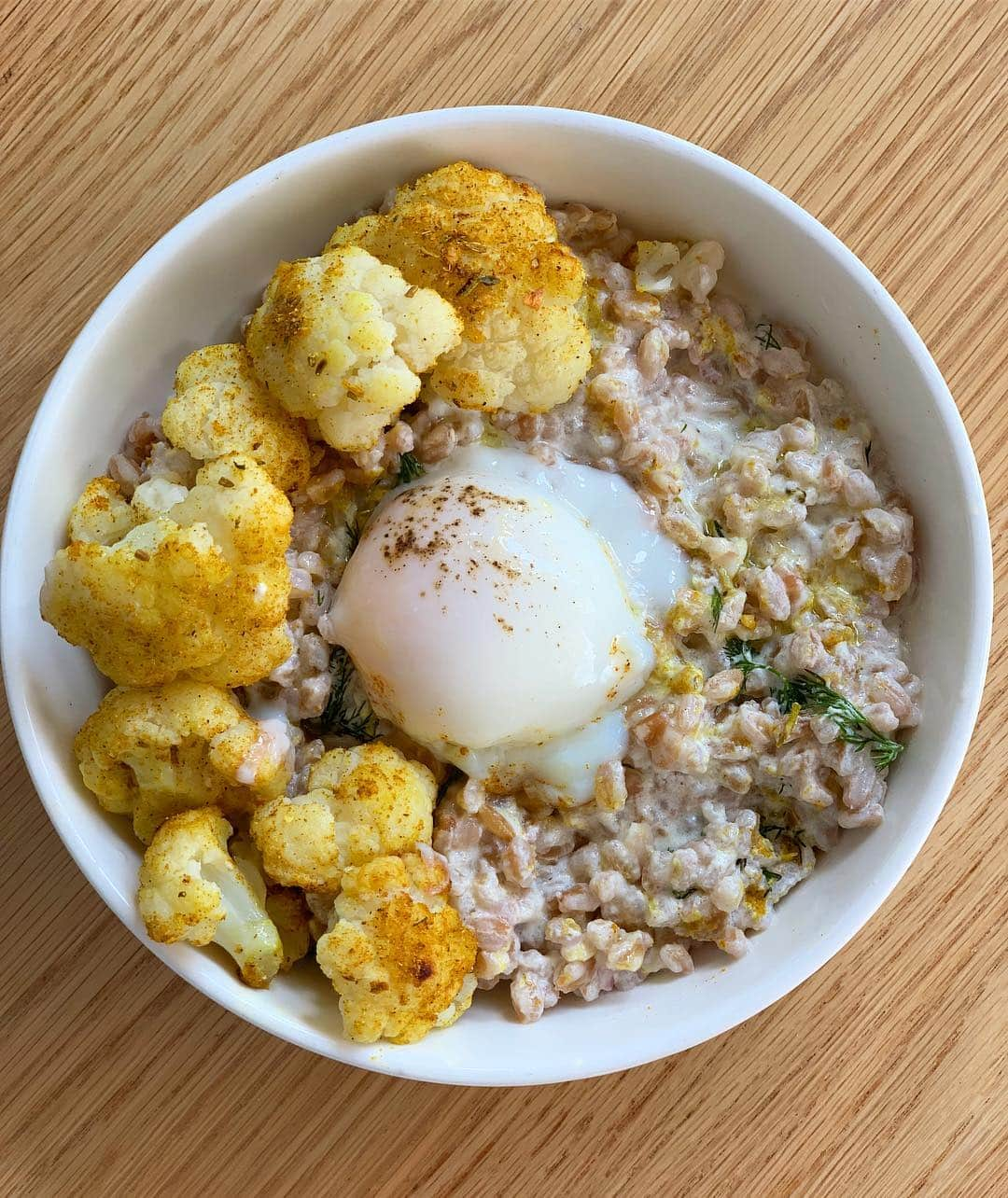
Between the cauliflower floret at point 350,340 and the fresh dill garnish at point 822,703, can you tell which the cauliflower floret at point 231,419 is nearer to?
the cauliflower floret at point 350,340

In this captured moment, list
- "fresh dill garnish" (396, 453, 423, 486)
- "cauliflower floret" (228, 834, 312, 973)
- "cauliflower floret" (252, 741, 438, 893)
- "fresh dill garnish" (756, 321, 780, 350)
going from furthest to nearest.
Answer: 1. "fresh dill garnish" (756, 321, 780, 350)
2. "fresh dill garnish" (396, 453, 423, 486)
3. "cauliflower floret" (228, 834, 312, 973)
4. "cauliflower floret" (252, 741, 438, 893)

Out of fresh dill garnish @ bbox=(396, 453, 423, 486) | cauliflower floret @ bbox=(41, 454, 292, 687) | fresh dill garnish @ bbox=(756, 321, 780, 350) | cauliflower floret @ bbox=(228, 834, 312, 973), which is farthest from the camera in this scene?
fresh dill garnish @ bbox=(756, 321, 780, 350)

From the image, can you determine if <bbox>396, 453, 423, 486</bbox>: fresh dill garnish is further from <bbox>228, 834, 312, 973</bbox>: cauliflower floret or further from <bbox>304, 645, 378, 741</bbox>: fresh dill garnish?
<bbox>228, 834, 312, 973</bbox>: cauliflower floret

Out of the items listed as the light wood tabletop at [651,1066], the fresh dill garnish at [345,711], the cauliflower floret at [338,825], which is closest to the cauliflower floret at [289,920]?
the cauliflower floret at [338,825]

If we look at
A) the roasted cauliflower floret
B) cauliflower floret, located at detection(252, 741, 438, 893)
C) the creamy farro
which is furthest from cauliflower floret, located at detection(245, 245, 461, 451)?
cauliflower floret, located at detection(252, 741, 438, 893)

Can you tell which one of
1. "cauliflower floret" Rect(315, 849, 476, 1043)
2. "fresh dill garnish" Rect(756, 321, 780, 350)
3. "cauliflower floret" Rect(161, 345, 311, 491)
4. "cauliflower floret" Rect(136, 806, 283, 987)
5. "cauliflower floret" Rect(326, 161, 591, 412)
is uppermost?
"fresh dill garnish" Rect(756, 321, 780, 350)

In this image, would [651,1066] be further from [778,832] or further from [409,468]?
Answer: [409,468]
